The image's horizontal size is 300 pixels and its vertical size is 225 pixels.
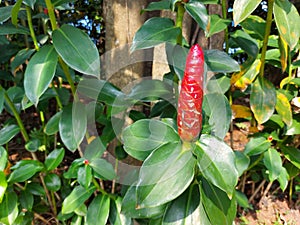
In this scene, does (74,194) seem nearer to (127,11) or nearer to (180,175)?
(180,175)

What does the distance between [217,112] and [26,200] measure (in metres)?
0.90

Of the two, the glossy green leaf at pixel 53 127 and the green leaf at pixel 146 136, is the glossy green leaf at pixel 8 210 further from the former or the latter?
the green leaf at pixel 146 136

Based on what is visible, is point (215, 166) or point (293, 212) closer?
point (215, 166)

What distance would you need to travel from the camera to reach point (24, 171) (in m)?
1.31

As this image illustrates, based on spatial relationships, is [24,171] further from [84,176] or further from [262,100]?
[262,100]

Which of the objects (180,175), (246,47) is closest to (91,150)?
(180,175)

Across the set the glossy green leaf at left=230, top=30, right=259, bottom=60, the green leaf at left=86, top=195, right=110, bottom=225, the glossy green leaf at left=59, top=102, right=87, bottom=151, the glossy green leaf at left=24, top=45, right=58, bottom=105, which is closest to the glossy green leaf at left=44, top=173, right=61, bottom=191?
the green leaf at left=86, top=195, right=110, bottom=225

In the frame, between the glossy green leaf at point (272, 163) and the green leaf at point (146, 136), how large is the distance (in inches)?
25.5

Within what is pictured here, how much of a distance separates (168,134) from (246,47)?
575 millimetres

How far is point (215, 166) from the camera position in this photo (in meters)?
0.84

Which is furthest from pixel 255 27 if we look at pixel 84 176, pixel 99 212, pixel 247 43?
pixel 99 212

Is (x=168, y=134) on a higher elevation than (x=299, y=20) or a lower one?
lower

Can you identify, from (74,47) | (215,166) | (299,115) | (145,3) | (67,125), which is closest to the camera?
(215,166)

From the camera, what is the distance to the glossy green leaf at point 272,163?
138cm
